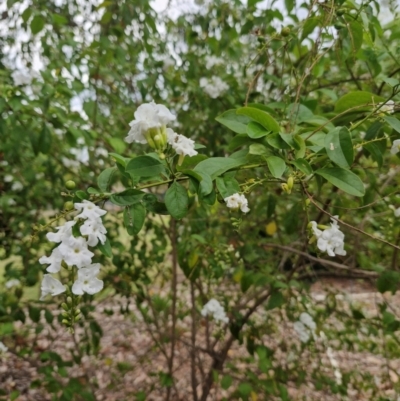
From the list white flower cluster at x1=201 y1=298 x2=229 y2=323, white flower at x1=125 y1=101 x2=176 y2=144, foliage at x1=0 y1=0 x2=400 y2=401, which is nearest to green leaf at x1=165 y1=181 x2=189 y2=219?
foliage at x1=0 y1=0 x2=400 y2=401

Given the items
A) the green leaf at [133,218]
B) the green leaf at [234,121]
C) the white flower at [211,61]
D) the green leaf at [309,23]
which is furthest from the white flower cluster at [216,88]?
the green leaf at [133,218]

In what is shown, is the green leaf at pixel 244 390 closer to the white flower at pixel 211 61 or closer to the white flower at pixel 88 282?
the white flower at pixel 88 282

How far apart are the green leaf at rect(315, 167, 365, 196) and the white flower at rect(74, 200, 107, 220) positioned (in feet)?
1.38

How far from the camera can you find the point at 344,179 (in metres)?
0.82

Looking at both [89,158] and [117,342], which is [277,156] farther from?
[117,342]

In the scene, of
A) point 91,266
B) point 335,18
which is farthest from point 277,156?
point 335,18

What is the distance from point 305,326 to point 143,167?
161 centimetres

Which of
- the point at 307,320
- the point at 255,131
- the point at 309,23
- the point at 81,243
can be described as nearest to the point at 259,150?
the point at 255,131

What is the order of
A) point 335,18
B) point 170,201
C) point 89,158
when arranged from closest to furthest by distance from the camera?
point 170,201 < point 335,18 < point 89,158

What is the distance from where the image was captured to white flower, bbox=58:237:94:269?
0.73m

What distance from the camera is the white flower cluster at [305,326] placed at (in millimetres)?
2014

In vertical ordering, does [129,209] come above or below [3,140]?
below

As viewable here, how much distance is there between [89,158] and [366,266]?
1.49 metres

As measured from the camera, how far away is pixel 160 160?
2.47 ft
